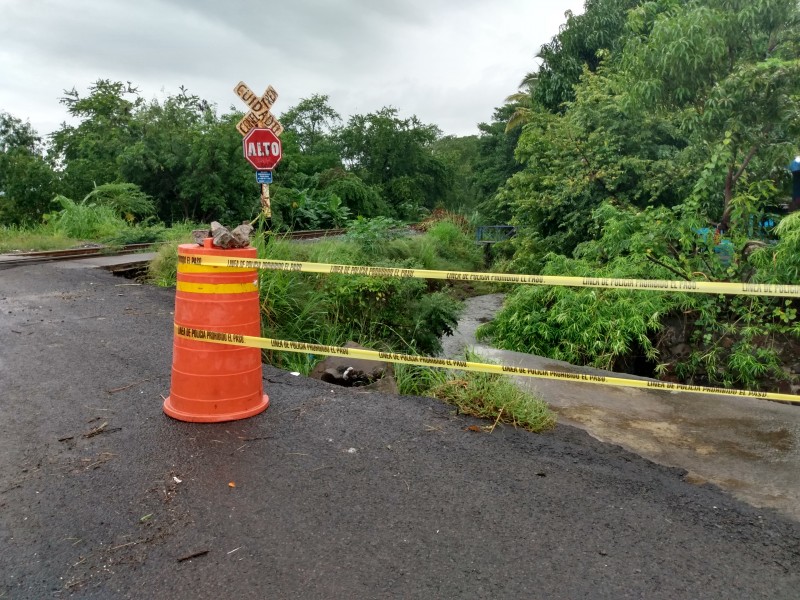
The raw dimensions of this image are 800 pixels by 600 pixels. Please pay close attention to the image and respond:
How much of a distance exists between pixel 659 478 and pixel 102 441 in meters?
3.35

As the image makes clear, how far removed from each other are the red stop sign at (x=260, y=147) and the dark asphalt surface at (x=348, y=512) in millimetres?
8129

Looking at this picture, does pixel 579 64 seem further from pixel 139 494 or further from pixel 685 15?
pixel 139 494

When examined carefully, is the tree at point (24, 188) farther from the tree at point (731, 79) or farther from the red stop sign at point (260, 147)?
the tree at point (731, 79)

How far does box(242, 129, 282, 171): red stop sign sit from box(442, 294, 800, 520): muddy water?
812 cm

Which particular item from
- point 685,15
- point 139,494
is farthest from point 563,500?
point 685,15

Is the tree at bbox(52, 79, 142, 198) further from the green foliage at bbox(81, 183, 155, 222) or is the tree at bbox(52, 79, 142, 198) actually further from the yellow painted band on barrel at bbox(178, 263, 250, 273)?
the yellow painted band on barrel at bbox(178, 263, 250, 273)

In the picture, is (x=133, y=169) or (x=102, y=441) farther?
(x=133, y=169)

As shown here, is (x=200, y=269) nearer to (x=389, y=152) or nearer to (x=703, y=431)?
(x=703, y=431)

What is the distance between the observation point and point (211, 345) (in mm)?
4219

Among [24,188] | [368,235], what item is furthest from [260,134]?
[24,188]

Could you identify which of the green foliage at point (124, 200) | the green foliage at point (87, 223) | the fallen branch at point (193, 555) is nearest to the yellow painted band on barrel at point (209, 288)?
the fallen branch at point (193, 555)

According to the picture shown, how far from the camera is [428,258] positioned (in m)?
16.8

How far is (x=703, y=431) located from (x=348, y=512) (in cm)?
301

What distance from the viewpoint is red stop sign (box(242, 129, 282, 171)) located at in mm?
12273
